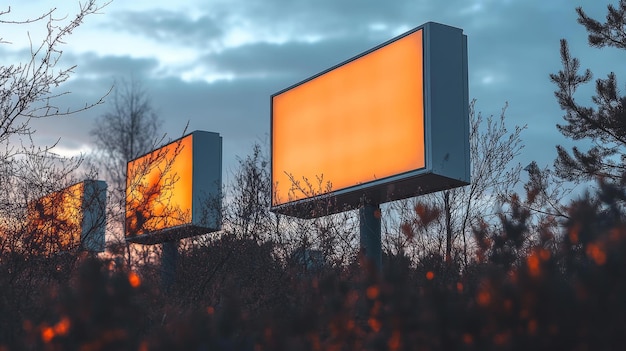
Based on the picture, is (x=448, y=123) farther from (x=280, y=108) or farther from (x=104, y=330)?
(x=104, y=330)

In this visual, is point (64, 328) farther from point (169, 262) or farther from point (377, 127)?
point (169, 262)

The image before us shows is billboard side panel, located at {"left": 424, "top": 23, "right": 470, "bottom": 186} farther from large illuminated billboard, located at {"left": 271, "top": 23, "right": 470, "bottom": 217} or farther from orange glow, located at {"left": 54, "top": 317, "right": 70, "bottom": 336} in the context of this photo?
orange glow, located at {"left": 54, "top": 317, "right": 70, "bottom": 336}

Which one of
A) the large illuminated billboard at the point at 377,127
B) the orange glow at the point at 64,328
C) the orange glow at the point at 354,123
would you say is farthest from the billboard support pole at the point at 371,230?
the orange glow at the point at 64,328

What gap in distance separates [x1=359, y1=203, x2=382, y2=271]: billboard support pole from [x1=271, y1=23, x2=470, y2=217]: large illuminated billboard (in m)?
0.18

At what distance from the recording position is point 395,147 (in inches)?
428

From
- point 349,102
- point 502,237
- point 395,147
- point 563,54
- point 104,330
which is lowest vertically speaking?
point 104,330

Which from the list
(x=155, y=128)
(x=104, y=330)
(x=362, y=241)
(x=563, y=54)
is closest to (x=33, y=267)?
(x=362, y=241)

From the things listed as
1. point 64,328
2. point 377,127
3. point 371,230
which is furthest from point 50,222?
point 64,328

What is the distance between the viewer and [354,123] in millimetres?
11891

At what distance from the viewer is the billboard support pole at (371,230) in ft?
37.2

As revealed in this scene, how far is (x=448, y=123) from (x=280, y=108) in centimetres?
405

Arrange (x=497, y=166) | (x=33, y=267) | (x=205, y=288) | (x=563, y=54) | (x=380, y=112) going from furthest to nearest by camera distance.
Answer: (x=563, y=54) < (x=497, y=166) < (x=380, y=112) < (x=205, y=288) < (x=33, y=267)

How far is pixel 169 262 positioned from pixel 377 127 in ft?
13.1

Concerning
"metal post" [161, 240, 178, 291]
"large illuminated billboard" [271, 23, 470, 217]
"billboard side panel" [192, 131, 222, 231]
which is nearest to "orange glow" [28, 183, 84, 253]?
"metal post" [161, 240, 178, 291]
